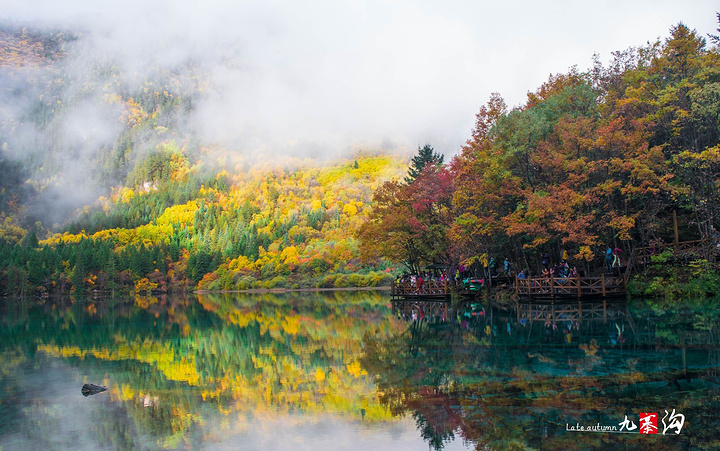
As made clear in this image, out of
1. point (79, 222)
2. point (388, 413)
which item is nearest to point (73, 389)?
point (388, 413)

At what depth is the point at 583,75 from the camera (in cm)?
3356

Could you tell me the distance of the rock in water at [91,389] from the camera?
10.9 m

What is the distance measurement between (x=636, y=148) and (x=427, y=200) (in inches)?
530

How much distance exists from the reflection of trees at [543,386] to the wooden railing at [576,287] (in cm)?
1132

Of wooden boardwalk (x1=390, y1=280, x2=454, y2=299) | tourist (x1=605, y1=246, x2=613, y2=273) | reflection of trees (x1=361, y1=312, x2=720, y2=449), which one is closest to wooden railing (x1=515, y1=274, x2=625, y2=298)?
tourist (x1=605, y1=246, x2=613, y2=273)

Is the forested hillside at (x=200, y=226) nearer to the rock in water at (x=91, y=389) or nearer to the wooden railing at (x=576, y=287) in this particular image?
the wooden railing at (x=576, y=287)

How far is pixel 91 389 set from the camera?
11.0m

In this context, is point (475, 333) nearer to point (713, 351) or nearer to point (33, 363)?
point (713, 351)

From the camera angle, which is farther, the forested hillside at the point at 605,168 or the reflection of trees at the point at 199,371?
the forested hillside at the point at 605,168

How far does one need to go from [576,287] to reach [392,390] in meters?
18.9

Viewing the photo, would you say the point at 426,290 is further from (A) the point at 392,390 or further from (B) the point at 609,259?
(A) the point at 392,390

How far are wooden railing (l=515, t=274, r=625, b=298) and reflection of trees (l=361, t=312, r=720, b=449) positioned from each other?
446 inches

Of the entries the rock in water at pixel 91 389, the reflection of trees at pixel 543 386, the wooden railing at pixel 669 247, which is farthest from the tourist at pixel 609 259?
the rock in water at pixel 91 389


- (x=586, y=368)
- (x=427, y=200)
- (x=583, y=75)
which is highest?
(x=583, y=75)
